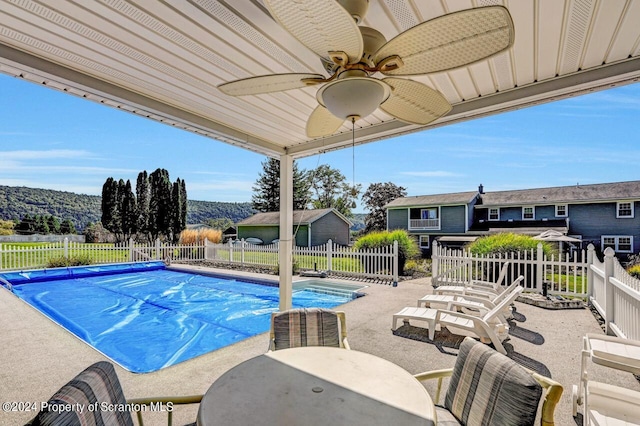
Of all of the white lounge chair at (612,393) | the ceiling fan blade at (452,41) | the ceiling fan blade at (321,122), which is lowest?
the white lounge chair at (612,393)

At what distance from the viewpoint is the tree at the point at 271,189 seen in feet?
101

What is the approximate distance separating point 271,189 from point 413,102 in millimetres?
29899

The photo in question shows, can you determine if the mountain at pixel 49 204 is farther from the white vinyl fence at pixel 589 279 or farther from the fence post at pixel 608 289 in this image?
the fence post at pixel 608 289

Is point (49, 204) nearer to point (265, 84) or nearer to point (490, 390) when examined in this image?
point (265, 84)

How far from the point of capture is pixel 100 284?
9898 mm

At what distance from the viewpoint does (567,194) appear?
60.2 feet

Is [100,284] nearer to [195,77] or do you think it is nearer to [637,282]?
[195,77]

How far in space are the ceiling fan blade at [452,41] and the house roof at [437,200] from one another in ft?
65.0

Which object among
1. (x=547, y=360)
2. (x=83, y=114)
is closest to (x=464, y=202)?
(x=547, y=360)

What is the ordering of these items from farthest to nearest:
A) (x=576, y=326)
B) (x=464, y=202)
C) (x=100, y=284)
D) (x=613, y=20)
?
(x=464, y=202) < (x=100, y=284) < (x=576, y=326) < (x=613, y=20)

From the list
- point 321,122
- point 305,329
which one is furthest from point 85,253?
point 321,122

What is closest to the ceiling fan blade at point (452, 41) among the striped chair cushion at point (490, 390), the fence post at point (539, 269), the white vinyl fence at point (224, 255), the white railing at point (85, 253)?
the striped chair cushion at point (490, 390)

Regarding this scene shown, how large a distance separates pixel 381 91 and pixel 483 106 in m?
1.92

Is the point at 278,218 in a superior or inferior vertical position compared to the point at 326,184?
inferior
